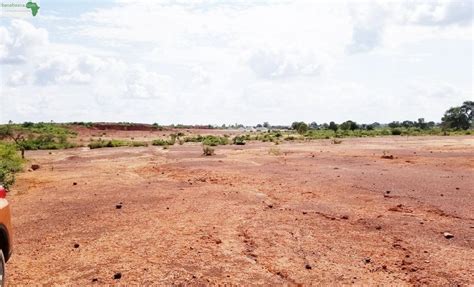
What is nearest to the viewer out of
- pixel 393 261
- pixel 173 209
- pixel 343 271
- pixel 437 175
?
pixel 343 271

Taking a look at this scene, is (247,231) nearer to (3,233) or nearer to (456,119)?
(3,233)

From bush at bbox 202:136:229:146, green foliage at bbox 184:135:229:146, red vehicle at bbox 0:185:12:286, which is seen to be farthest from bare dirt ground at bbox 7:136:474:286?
green foliage at bbox 184:135:229:146

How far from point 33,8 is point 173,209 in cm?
1220

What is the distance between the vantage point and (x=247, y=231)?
31.2 ft

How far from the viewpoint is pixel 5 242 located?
5914 mm

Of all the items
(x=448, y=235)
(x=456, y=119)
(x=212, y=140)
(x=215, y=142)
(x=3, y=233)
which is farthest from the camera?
(x=456, y=119)

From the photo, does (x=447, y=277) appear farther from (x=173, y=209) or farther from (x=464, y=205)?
(x=173, y=209)

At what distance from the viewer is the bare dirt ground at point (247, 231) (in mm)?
7055

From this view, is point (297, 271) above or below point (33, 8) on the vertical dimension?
below

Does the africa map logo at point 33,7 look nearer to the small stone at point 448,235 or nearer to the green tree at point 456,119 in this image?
the small stone at point 448,235

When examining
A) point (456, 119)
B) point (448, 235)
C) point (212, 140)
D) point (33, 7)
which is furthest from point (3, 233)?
point (456, 119)

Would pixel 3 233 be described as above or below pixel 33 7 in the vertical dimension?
below

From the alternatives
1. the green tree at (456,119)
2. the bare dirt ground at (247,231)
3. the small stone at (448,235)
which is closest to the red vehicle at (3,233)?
the bare dirt ground at (247,231)

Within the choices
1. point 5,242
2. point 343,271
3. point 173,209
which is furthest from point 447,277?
point 173,209
